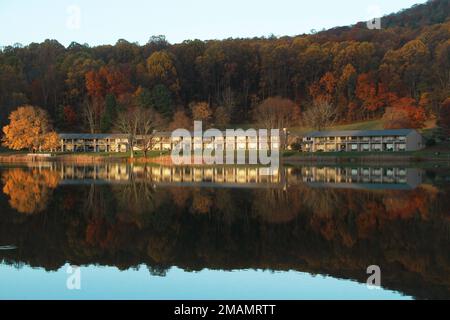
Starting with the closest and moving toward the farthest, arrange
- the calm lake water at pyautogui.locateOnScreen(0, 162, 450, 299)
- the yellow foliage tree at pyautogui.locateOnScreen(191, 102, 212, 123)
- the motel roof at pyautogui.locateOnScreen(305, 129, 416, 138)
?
the calm lake water at pyautogui.locateOnScreen(0, 162, 450, 299) < the motel roof at pyautogui.locateOnScreen(305, 129, 416, 138) < the yellow foliage tree at pyautogui.locateOnScreen(191, 102, 212, 123)

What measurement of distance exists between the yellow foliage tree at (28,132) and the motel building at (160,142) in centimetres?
655

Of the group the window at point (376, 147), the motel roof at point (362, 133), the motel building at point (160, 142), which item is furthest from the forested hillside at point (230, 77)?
the window at point (376, 147)

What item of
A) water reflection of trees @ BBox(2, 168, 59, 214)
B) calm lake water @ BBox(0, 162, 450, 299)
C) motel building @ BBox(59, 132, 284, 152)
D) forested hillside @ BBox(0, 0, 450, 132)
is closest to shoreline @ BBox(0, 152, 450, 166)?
motel building @ BBox(59, 132, 284, 152)

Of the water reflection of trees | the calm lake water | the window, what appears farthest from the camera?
the window

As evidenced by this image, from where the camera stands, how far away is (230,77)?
106 metres

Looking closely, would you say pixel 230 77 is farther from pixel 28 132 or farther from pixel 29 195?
pixel 29 195

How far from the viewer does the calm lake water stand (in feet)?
31.8

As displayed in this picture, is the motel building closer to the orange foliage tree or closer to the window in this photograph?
the window

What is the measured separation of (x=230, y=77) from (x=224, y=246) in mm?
95179

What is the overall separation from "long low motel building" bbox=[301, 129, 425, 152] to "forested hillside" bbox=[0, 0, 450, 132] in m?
8.86

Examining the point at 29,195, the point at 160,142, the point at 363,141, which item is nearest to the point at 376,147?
the point at 363,141

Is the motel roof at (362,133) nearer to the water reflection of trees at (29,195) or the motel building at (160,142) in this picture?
the motel building at (160,142)

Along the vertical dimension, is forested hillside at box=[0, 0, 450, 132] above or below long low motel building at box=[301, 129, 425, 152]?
above
